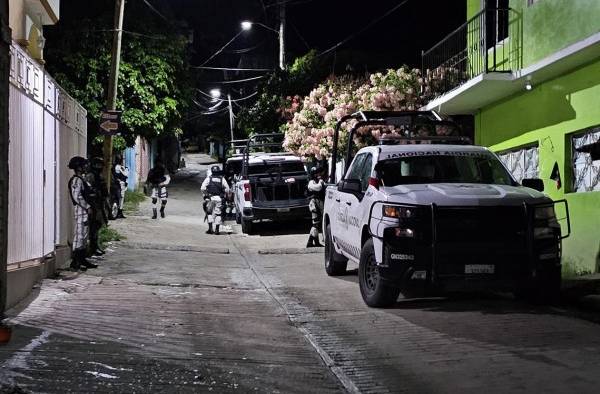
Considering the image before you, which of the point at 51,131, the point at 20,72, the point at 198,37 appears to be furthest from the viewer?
the point at 198,37

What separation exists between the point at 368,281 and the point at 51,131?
16.4 ft

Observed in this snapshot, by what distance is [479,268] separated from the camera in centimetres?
709

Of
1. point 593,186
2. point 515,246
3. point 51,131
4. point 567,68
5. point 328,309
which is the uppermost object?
point 567,68

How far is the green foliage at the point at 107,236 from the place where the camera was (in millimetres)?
13281

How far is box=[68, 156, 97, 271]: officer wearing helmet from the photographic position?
32.4 ft

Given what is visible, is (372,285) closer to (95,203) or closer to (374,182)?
(374,182)

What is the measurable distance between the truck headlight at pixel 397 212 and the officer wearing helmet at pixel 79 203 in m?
4.83

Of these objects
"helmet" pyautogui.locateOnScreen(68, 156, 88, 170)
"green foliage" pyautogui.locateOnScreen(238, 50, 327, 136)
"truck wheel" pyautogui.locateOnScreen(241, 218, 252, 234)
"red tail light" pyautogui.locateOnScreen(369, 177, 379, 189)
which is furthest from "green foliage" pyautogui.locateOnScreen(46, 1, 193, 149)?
"red tail light" pyautogui.locateOnScreen(369, 177, 379, 189)

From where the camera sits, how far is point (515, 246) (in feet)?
23.5

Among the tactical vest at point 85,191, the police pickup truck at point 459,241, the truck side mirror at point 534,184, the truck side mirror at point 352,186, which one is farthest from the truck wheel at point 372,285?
the tactical vest at point 85,191

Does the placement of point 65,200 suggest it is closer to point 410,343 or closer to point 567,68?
point 410,343

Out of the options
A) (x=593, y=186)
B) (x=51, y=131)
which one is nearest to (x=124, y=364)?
(x=51, y=131)

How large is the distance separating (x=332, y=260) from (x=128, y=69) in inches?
470

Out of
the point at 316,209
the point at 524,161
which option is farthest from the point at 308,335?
the point at 316,209
